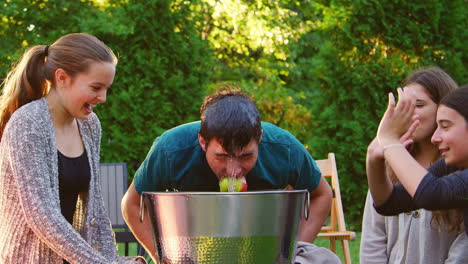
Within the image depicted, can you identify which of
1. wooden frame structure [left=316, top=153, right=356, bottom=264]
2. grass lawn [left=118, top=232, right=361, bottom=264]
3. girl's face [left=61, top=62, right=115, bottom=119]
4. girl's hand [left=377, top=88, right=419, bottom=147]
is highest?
girl's face [left=61, top=62, right=115, bottom=119]

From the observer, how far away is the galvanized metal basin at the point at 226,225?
1.81 metres

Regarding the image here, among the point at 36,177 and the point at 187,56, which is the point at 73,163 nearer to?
the point at 36,177

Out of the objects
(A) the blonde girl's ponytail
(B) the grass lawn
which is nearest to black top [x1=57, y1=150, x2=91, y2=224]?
(A) the blonde girl's ponytail

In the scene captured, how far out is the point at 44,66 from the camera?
250 centimetres

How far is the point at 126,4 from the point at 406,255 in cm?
543

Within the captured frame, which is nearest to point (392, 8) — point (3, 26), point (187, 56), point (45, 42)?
point (187, 56)

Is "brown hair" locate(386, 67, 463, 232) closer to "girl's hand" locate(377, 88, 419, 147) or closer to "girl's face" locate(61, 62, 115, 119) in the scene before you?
"girl's hand" locate(377, 88, 419, 147)

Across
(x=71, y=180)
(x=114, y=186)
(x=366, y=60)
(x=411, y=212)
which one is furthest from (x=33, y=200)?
(x=366, y=60)

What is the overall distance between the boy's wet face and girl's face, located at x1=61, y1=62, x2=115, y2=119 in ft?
1.86

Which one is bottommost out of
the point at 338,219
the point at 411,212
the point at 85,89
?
the point at 338,219

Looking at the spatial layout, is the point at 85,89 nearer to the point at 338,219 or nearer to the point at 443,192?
the point at 443,192

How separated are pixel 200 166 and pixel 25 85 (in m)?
0.76

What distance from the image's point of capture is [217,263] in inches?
72.7

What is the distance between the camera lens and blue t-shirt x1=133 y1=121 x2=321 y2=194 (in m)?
2.28
